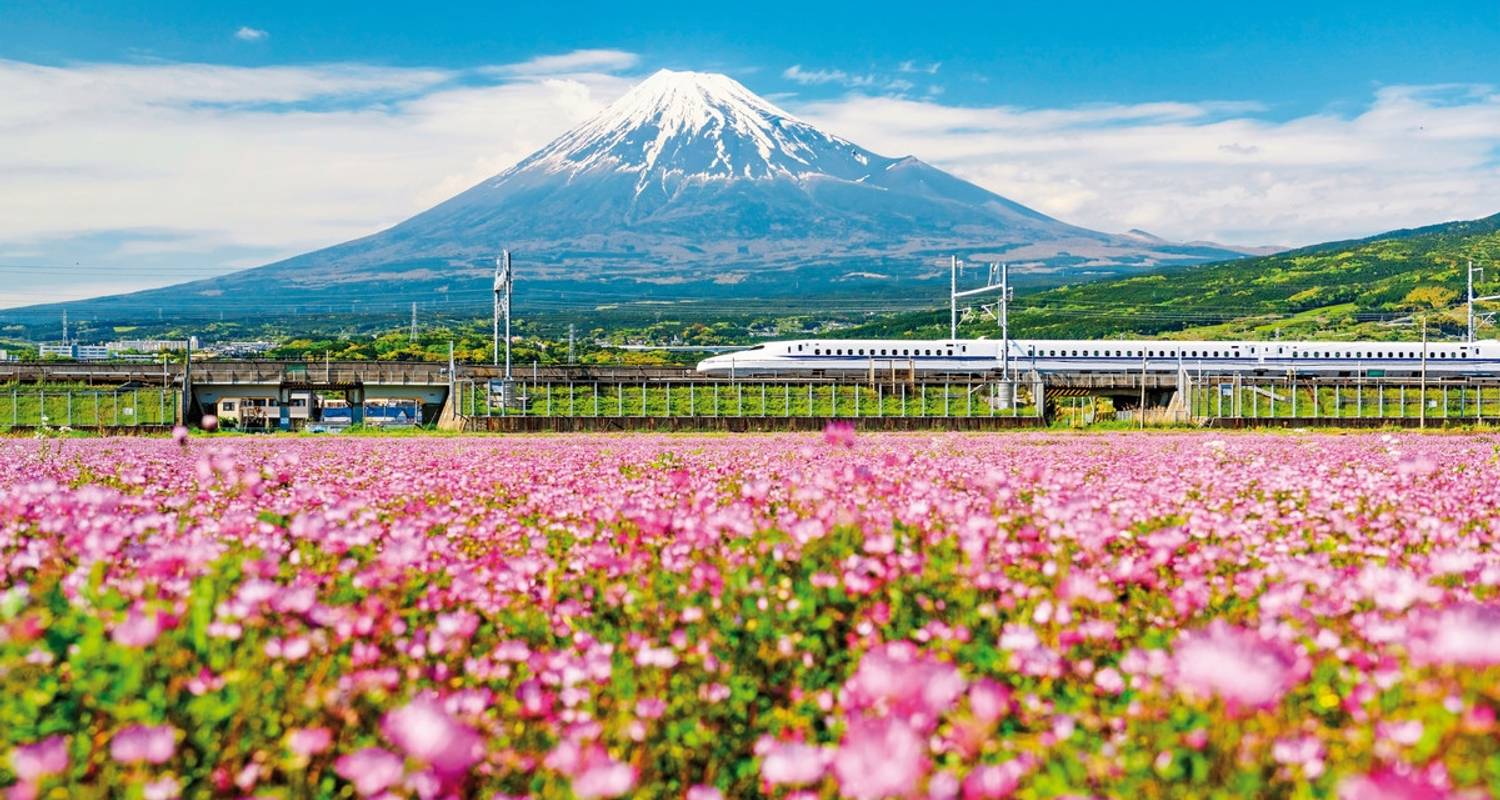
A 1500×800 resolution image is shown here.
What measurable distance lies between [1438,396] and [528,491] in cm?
5635

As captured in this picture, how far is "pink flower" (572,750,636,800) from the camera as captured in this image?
279 cm

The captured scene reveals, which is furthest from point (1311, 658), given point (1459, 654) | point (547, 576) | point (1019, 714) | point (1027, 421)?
point (1027, 421)

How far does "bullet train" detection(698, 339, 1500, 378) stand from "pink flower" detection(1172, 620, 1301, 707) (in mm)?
62818

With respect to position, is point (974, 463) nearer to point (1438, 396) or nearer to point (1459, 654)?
point (1459, 654)

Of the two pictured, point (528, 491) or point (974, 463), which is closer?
point (528, 491)

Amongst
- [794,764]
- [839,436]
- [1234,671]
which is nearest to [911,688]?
[794,764]

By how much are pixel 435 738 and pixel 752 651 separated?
6.03 ft

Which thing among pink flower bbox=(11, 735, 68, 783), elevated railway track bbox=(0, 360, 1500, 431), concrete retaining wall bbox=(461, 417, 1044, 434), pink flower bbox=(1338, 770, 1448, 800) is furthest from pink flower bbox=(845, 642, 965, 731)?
elevated railway track bbox=(0, 360, 1500, 431)

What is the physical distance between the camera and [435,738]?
111 inches

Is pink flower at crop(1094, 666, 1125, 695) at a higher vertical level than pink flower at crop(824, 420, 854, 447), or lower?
lower

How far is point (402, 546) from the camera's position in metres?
4.82

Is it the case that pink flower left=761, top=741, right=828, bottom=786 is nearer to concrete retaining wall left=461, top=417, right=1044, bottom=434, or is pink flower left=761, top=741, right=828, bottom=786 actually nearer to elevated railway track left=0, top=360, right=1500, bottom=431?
concrete retaining wall left=461, top=417, right=1044, bottom=434

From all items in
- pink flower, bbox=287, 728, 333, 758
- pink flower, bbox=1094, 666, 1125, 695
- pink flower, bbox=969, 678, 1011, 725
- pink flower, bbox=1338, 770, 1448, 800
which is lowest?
pink flower, bbox=1094, 666, 1125, 695

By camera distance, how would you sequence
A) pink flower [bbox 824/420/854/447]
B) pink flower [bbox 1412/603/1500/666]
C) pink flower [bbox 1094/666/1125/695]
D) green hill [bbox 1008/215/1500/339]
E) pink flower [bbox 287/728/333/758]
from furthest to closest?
green hill [bbox 1008/215/1500/339], pink flower [bbox 824/420/854/447], pink flower [bbox 1094/666/1125/695], pink flower [bbox 287/728/333/758], pink flower [bbox 1412/603/1500/666]
